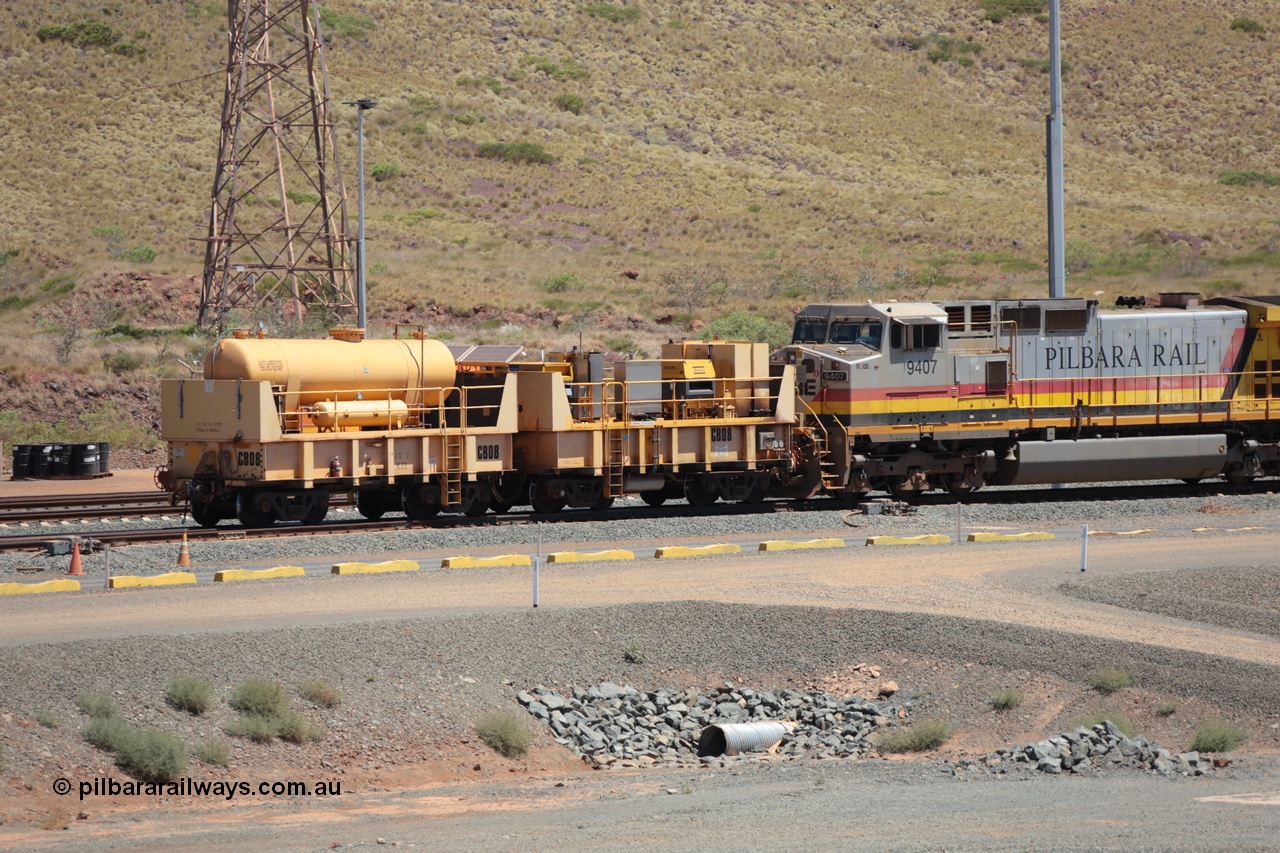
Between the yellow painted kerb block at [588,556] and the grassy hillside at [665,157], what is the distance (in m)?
25.5

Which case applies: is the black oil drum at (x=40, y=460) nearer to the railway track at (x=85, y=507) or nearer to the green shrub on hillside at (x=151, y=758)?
the railway track at (x=85, y=507)

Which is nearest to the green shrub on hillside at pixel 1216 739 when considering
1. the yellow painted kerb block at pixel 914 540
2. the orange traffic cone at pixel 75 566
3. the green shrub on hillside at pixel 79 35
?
the yellow painted kerb block at pixel 914 540

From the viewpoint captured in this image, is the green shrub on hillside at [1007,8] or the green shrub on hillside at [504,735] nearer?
the green shrub on hillside at [504,735]

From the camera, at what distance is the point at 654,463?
87.9 feet

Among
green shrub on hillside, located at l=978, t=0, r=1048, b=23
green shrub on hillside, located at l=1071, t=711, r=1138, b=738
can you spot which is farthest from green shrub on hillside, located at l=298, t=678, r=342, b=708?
green shrub on hillside, located at l=978, t=0, r=1048, b=23

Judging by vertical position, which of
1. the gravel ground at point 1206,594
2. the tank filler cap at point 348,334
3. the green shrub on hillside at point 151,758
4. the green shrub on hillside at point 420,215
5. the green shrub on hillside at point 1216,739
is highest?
the green shrub on hillside at point 420,215

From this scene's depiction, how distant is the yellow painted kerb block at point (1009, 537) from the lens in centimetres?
2416

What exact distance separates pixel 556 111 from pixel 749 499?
63.9m

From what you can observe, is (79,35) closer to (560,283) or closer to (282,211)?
(282,211)

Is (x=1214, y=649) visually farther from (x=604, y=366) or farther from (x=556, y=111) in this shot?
(x=556, y=111)

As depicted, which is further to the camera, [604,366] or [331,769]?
[604,366]

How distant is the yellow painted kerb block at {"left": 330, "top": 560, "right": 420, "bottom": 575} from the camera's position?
20.6 m

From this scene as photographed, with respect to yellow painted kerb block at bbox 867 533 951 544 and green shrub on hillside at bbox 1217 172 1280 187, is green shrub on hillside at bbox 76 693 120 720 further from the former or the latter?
green shrub on hillside at bbox 1217 172 1280 187

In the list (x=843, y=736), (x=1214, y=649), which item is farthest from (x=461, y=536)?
(x=1214, y=649)
